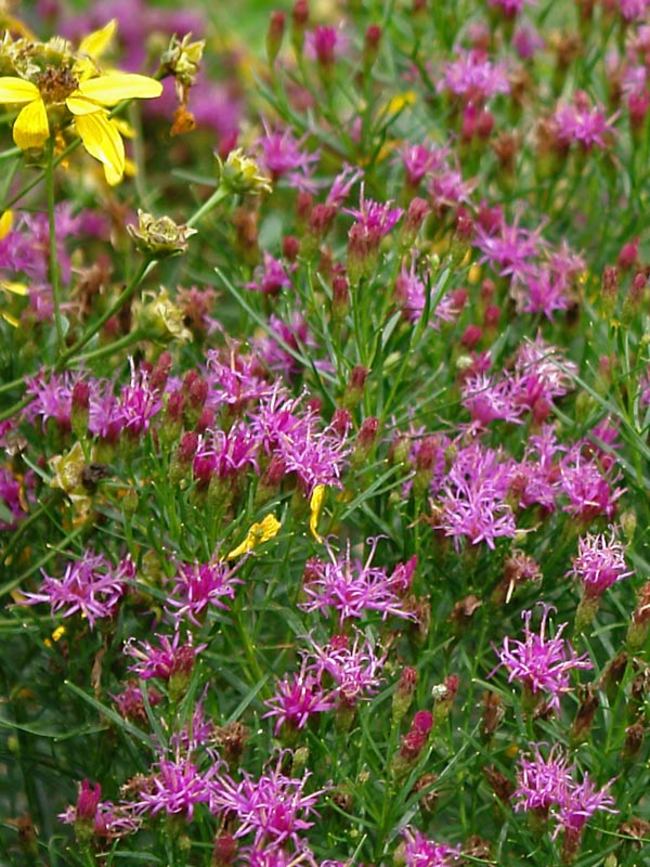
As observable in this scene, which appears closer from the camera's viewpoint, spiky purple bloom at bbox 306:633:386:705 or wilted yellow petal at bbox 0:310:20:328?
spiky purple bloom at bbox 306:633:386:705

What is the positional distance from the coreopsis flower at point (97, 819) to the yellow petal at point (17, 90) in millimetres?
528

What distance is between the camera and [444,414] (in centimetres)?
132

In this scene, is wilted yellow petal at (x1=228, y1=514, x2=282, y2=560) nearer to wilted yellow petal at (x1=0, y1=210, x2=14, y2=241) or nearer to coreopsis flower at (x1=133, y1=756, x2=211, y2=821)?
coreopsis flower at (x1=133, y1=756, x2=211, y2=821)

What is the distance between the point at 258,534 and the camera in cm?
110

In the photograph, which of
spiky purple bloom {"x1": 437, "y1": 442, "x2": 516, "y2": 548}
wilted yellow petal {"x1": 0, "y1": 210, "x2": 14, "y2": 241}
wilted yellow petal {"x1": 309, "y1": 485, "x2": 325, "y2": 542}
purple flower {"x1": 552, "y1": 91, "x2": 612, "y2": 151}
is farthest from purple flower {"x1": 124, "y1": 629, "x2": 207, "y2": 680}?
purple flower {"x1": 552, "y1": 91, "x2": 612, "y2": 151}

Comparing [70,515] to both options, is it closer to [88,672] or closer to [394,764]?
[88,672]

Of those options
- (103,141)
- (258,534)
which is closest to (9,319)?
(103,141)

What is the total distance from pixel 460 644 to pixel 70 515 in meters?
0.34

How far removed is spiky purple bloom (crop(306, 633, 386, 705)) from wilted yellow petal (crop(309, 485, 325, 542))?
3.5 inches

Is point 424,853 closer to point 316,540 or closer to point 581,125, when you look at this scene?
point 316,540

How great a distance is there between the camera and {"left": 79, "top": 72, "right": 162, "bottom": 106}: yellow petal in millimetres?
1194

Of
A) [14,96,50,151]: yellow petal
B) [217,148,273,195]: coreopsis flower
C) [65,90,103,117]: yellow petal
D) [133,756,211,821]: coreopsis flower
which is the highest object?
[65,90,103,117]: yellow petal

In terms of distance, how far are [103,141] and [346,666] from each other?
470 mm

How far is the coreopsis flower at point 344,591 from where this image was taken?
1106 mm
